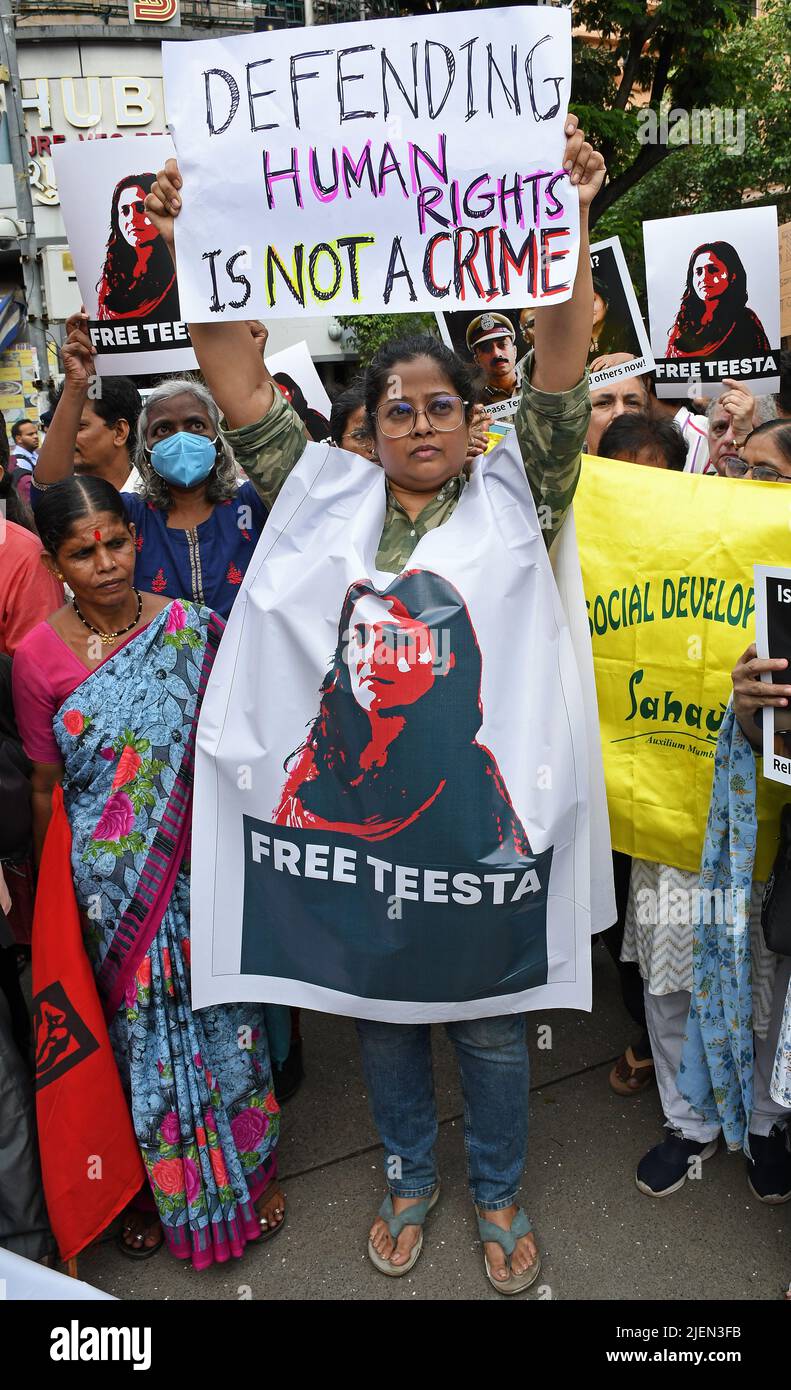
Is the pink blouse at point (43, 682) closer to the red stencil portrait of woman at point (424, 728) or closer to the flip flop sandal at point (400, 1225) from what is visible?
the red stencil portrait of woman at point (424, 728)

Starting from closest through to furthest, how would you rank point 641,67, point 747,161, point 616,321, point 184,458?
1. point 184,458
2. point 616,321
3. point 641,67
4. point 747,161

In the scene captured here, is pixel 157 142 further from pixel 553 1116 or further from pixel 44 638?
pixel 553 1116

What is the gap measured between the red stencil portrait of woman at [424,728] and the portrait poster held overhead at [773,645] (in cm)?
48

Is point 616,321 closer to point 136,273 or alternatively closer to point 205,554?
point 136,273

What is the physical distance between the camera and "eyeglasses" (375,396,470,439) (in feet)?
6.61

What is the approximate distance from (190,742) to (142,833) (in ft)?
0.71

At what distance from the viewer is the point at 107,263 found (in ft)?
10.3

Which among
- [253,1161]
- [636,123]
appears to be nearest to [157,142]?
[253,1161]

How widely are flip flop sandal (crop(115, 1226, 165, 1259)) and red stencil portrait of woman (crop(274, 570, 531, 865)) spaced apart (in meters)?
1.21

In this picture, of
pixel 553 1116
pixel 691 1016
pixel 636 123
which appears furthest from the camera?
pixel 636 123

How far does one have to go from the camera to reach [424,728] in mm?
1937

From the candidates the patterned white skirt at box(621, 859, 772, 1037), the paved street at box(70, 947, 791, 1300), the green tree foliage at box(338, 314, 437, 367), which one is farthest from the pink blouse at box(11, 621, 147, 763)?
the green tree foliage at box(338, 314, 437, 367)

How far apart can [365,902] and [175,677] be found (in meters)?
0.63

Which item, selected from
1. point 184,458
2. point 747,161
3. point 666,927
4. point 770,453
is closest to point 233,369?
point 184,458
